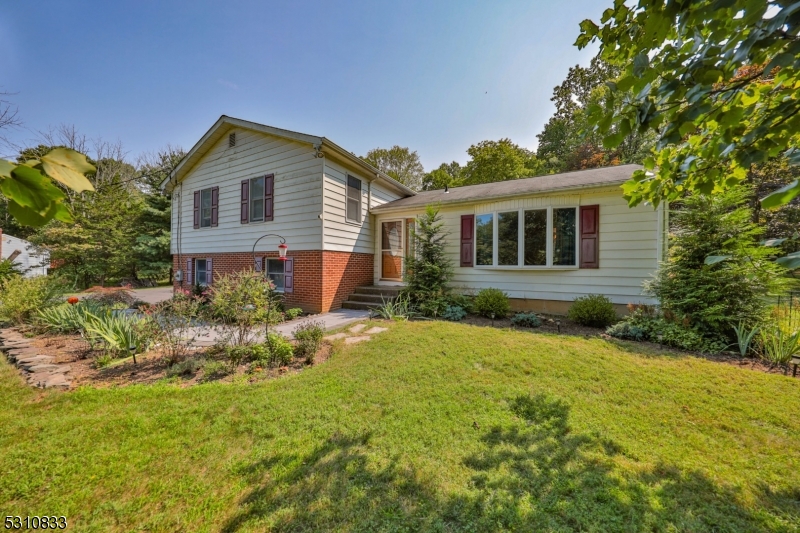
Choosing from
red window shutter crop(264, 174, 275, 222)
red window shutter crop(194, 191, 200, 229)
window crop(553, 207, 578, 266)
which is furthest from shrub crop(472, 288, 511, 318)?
red window shutter crop(194, 191, 200, 229)

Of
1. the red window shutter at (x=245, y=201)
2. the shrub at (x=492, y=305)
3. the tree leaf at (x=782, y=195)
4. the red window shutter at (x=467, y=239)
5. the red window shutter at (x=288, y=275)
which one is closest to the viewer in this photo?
the tree leaf at (x=782, y=195)

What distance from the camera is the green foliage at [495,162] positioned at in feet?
65.1

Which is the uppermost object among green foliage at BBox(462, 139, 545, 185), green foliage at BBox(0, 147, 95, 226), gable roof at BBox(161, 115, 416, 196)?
green foliage at BBox(462, 139, 545, 185)

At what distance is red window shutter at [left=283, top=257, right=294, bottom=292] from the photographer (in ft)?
28.5

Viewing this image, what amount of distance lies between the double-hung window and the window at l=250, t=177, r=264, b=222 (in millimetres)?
6598

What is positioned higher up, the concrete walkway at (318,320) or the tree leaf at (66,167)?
the tree leaf at (66,167)

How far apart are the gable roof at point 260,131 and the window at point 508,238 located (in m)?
4.12

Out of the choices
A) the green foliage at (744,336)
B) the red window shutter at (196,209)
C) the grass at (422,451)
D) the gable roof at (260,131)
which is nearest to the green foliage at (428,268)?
the gable roof at (260,131)

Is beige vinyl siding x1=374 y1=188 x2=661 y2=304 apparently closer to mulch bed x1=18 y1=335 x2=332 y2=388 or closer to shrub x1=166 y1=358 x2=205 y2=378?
mulch bed x1=18 y1=335 x2=332 y2=388

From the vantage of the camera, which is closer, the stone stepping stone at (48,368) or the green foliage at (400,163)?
the stone stepping stone at (48,368)

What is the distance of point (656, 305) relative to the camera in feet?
20.4

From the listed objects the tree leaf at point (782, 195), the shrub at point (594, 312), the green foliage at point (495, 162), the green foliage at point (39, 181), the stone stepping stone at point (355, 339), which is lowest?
the stone stepping stone at point (355, 339)

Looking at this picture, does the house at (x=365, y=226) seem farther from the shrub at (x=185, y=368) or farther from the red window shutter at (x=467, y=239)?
the shrub at (x=185, y=368)

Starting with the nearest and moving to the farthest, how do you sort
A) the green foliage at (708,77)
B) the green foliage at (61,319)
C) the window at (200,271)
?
the green foliage at (708,77) → the green foliage at (61,319) → the window at (200,271)
